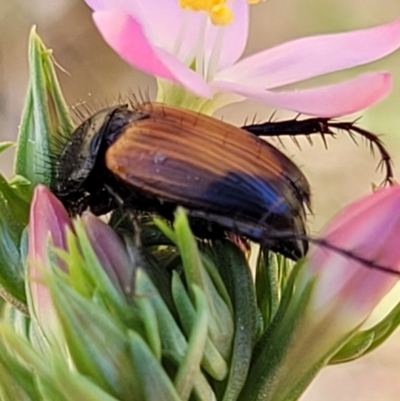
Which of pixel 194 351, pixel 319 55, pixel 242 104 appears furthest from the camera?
pixel 242 104

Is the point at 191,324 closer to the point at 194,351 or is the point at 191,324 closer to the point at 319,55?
the point at 194,351

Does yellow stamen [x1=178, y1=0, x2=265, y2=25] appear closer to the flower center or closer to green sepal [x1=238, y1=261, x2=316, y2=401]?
the flower center

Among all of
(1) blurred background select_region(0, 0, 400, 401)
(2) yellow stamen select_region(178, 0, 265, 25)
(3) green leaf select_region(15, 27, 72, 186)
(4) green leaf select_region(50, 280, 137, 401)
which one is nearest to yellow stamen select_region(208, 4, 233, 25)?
(2) yellow stamen select_region(178, 0, 265, 25)

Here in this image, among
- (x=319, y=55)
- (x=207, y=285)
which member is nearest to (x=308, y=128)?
(x=319, y=55)

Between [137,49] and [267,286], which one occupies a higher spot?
[137,49]

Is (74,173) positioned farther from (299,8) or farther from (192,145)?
(299,8)

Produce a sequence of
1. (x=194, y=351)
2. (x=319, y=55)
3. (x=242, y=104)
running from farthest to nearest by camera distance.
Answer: (x=242, y=104)
(x=319, y=55)
(x=194, y=351)

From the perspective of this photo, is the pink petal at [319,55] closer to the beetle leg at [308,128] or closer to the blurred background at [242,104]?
the beetle leg at [308,128]

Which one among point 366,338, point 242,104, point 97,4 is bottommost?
point 242,104
